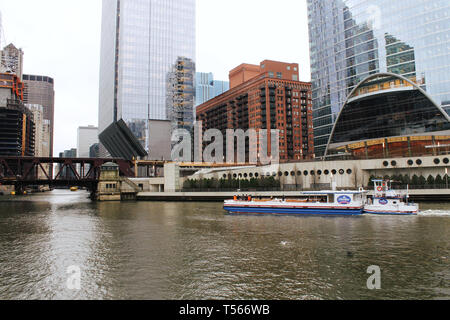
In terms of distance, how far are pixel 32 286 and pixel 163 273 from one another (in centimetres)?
709

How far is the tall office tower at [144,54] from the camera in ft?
458

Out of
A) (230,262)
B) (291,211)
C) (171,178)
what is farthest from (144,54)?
(230,262)

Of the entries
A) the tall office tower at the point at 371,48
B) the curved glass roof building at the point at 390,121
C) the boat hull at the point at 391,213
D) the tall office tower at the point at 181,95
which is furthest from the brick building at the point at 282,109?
the boat hull at the point at 391,213

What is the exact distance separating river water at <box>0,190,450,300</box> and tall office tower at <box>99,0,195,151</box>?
4347 inches

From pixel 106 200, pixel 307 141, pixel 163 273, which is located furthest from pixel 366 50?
pixel 163 273

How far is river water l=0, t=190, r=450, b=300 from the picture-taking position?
16.0 metres

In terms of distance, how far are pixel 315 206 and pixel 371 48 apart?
7307 centimetres

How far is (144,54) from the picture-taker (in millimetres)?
143625

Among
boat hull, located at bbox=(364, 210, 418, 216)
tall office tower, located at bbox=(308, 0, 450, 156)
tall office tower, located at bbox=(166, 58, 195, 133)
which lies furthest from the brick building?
boat hull, located at bbox=(364, 210, 418, 216)

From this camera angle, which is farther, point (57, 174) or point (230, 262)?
point (57, 174)

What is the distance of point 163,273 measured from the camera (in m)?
18.9

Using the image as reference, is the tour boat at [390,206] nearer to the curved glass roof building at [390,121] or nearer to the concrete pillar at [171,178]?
the curved glass roof building at [390,121]

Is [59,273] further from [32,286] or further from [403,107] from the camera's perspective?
[403,107]

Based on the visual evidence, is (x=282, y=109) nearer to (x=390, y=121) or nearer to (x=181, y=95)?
(x=181, y=95)
